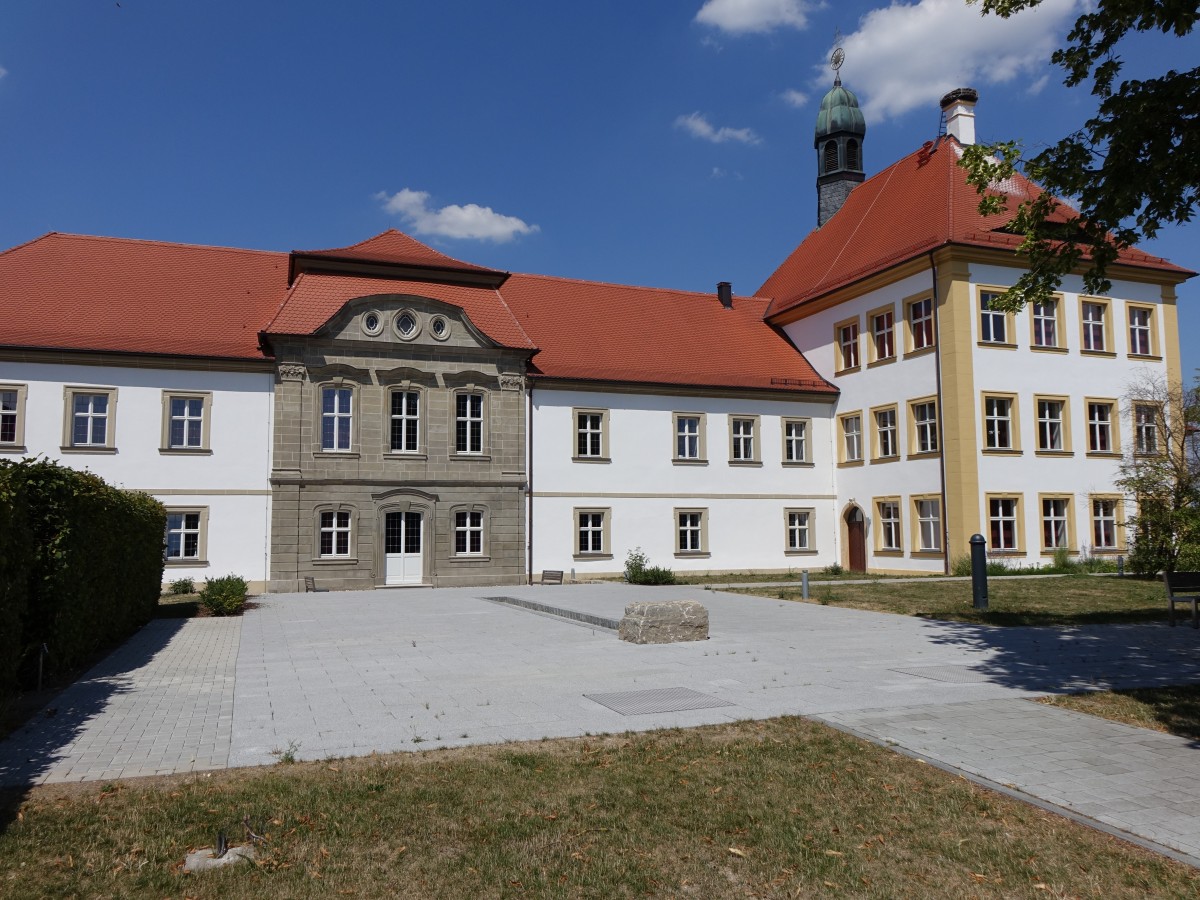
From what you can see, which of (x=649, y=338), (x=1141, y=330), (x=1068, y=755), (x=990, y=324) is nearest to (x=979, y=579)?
(x=1068, y=755)

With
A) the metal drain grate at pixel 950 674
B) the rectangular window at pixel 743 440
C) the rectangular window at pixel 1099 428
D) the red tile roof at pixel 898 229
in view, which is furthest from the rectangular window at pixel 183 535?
the rectangular window at pixel 1099 428

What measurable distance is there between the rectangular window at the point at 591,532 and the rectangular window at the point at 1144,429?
1795cm

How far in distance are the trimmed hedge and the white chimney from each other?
32.1 meters

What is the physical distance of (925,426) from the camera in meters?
30.3

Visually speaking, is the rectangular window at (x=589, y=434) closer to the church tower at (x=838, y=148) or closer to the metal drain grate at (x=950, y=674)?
the church tower at (x=838, y=148)

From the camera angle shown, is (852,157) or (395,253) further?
(852,157)

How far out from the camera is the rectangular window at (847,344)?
33656mm

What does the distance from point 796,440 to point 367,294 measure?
16.2 m

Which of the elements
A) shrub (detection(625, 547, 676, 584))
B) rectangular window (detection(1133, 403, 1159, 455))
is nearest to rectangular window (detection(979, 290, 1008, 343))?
rectangular window (detection(1133, 403, 1159, 455))

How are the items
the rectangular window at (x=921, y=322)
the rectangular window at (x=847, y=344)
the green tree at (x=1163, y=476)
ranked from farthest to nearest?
the rectangular window at (x=847, y=344) < the rectangular window at (x=921, y=322) < the green tree at (x=1163, y=476)

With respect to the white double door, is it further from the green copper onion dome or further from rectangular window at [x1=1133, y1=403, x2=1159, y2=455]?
the green copper onion dome

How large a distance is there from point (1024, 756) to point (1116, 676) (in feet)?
14.1

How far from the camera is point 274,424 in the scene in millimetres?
27344

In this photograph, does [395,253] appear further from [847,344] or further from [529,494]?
[847,344]
